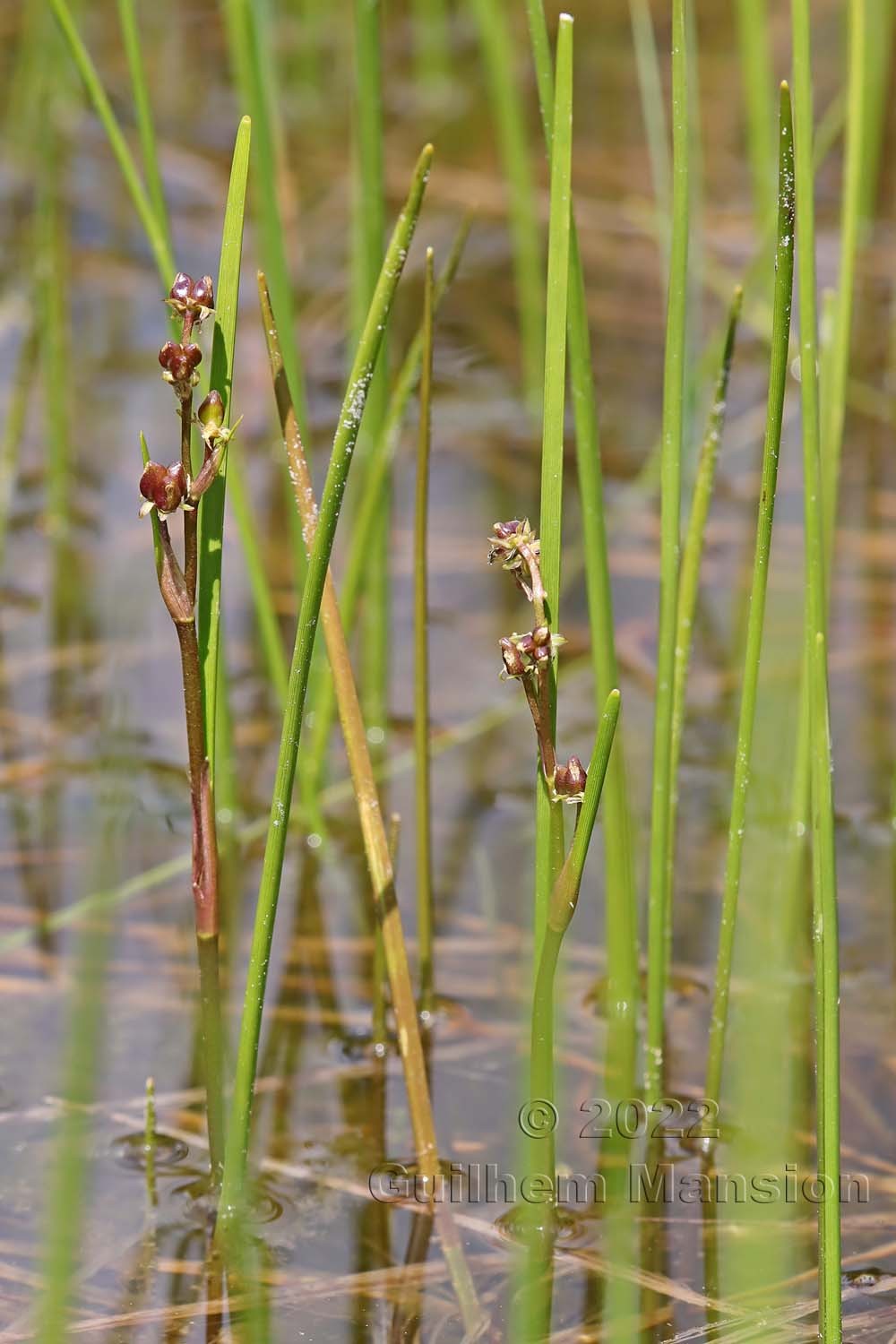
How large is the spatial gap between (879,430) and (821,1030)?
1.90 meters

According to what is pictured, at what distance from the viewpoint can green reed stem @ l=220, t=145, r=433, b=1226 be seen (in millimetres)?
964

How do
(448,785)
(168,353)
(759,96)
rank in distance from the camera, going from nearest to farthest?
(168,353) < (448,785) < (759,96)

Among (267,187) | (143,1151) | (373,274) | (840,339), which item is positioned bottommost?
(143,1151)

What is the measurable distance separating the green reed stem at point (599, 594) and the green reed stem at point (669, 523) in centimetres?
4

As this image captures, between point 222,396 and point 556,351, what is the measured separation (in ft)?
0.70

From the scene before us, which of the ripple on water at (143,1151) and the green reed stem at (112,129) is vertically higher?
the green reed stem at (112,129)

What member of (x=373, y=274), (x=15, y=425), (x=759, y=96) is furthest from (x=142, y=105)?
(x=759, y=96)

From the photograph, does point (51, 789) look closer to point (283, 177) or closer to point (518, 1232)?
point (518, 1232)

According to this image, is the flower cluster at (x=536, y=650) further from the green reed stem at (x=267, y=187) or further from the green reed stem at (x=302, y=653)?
the green reed stem at (x=267, y=187)

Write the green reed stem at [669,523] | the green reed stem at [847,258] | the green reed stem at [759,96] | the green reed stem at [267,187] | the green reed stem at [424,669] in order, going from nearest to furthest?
the green reed stem at [669,523] → the green reed stem at [424,669] → the green reed stem at [847,258] → the green reed stem at [267,187] → the green reed stem at [759,96]

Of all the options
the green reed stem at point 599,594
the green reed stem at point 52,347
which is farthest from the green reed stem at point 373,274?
the green reed stem at point 52,347

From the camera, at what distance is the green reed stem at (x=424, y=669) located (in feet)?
3.90

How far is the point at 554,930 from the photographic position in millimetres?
1052

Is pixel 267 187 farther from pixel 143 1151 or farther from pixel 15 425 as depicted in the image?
pixel 143 1151
